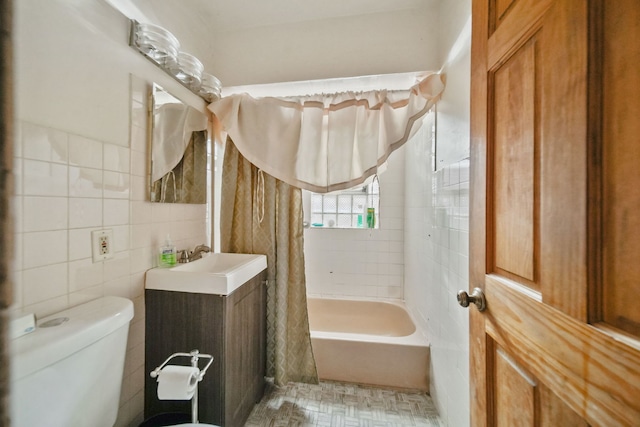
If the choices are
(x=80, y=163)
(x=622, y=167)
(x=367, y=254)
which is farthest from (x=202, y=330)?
(x=367, y=254)

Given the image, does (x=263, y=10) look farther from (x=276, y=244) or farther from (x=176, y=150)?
(x=276, y=244)

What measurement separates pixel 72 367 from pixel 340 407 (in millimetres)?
1311

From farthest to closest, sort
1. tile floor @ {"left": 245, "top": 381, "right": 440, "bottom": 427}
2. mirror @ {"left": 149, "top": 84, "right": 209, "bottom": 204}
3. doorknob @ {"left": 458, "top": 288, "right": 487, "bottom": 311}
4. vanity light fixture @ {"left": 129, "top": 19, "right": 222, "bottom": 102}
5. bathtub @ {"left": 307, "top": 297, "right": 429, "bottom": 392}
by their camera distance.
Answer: bathtub @ {"left": 307, "top": 297, "right": 429, "bottom": 392}
tile floor @ {"left": 245, "top": 381, "right": 440, "bottom": 427}
mirror @ {"left": 149, "top": 84, "right": 209, "bottom": 204}
vanity light fixture @ {"left": 129, "top": 19, "right": 222, "bottom": 102}
doorknob @ {"left": 458, "top": 288, "right": 487, "bottom": 311}

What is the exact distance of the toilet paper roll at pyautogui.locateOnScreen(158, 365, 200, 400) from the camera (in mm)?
900

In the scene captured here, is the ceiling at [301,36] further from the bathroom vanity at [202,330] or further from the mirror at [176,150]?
the bathroom vanity at [202,330]

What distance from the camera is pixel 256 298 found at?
143 centimetres

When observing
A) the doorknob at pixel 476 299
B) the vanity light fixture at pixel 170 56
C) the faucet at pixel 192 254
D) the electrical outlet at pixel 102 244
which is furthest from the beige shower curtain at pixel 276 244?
the doorknob at pixel 476 299

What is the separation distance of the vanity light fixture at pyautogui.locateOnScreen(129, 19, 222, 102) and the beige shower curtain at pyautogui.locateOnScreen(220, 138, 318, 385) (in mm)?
348

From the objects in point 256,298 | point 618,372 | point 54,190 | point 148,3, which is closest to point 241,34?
point 148,3

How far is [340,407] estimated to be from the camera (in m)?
1.43

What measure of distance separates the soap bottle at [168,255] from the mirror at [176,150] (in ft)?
0.77

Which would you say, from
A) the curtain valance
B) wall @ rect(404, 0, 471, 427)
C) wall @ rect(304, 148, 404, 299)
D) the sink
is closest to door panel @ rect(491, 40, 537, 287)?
wall @ rect(404, 0, 471, 427)

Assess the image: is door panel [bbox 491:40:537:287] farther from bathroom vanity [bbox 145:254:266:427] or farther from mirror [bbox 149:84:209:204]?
mirror [bbox 149:84:209:204]

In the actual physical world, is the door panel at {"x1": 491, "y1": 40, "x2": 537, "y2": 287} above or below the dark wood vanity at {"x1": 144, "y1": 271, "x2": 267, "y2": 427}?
above
